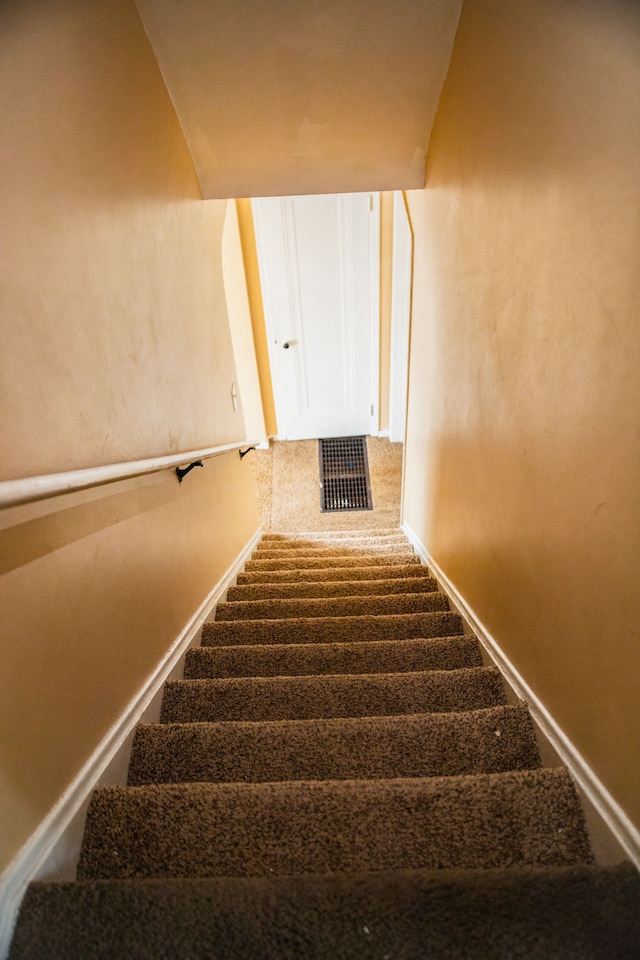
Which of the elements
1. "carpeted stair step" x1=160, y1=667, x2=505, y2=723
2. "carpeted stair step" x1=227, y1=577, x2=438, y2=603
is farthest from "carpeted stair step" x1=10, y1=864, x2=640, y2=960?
"carpeted stair step" x1=227, y1=577, x2=438, y2=603

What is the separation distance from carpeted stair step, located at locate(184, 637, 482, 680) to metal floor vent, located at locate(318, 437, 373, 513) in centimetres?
301

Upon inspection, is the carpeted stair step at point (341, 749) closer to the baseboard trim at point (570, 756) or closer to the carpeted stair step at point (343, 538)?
the baseboard trim at point (570, 756)

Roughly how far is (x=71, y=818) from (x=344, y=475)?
398 centimetres

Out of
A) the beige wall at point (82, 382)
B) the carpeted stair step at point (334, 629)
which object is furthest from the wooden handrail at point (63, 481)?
the carpeted stair step at point (334, 629)

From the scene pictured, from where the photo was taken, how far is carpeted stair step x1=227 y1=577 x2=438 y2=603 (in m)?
2.04

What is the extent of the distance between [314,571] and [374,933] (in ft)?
5.98

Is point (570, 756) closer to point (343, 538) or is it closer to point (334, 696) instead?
point (334, 696)

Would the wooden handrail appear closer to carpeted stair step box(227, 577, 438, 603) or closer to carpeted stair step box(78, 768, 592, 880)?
carpeted stair step box(78, 768, 592, 880)

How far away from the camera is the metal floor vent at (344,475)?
4426 millimetres

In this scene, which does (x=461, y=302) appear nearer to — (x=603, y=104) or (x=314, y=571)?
(x=603, y=104)

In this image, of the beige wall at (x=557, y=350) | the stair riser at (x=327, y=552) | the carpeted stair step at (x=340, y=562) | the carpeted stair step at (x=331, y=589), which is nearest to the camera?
the beige wall at (x=557, y=350)

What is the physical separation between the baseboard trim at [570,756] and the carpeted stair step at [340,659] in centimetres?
11

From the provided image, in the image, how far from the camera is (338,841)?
0.73 m

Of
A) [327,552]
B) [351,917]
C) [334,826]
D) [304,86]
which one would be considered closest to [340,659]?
[334,826]
